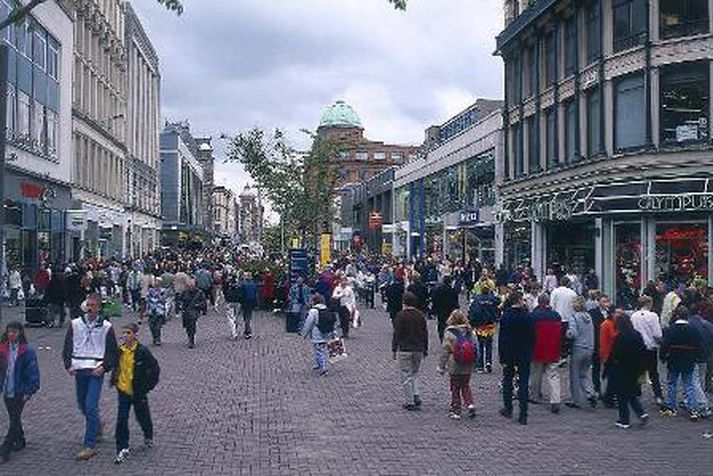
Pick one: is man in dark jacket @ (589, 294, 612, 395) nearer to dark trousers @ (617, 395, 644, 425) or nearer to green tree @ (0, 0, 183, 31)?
dark trousers @ (617, 395, 644, 425)

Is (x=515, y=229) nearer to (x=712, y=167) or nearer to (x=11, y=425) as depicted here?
(x=712, y=167)

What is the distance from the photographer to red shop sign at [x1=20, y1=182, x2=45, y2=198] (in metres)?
33.8

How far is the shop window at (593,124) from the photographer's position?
32562 millimetres

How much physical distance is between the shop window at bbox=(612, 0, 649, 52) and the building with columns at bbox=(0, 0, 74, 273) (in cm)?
2041

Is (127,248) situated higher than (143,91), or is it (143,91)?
(143,91)

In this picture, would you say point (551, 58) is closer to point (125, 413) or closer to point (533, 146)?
point (533, 146)

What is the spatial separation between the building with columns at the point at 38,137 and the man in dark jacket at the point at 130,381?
21.9 meters

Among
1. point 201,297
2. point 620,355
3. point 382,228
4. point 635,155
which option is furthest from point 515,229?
point 382,228

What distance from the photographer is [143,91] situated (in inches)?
2936

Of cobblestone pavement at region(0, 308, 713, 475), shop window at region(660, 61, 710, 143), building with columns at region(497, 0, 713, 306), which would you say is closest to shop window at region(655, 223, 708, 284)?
building with columns at region(497, 0, 713, 306)

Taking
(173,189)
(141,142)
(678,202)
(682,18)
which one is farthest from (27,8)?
(173,189)

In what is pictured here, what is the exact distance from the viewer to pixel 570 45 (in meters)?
35.9

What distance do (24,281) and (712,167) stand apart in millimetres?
24067

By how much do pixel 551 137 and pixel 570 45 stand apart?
4.21 m
